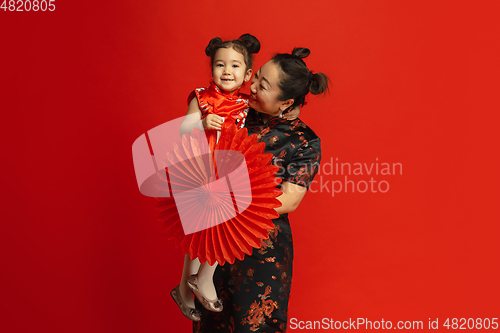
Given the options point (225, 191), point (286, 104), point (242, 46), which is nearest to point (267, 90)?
point (286, 104)

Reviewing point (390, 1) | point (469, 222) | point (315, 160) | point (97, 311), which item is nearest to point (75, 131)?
point (97, 311)

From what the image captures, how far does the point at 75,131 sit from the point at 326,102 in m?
1.15

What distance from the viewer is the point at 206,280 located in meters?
1.33

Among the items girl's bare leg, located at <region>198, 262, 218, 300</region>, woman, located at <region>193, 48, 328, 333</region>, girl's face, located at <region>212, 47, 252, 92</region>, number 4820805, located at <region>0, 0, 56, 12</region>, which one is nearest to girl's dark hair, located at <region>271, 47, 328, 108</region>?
woman, located at <region>193, 48, 328, 333</region>

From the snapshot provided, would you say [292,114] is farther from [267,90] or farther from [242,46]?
[242,46]

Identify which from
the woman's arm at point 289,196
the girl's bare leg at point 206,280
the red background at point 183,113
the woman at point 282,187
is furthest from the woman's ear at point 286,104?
the red background at point 183,113

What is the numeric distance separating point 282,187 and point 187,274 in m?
0.41

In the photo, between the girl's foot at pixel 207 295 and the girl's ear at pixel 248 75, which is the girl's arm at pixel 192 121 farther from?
the girl's foot at pixel 207 295

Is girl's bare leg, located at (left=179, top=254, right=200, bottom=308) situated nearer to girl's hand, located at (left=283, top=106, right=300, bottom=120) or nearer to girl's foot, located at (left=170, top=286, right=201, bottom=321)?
girl's foot, located at (left=170, top=286, right=201, bottom=321)

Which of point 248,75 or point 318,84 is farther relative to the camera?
point 248,75

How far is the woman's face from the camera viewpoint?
1.33 meters

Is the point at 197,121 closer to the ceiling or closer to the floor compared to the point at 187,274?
closer to the ceiling

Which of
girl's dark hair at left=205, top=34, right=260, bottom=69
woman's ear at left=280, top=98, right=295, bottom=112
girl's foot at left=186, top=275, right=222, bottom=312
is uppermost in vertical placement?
girl's dark hair at left=205, top=34, right=260, bottom=69

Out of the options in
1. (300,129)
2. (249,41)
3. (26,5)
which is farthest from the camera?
(26,5)
